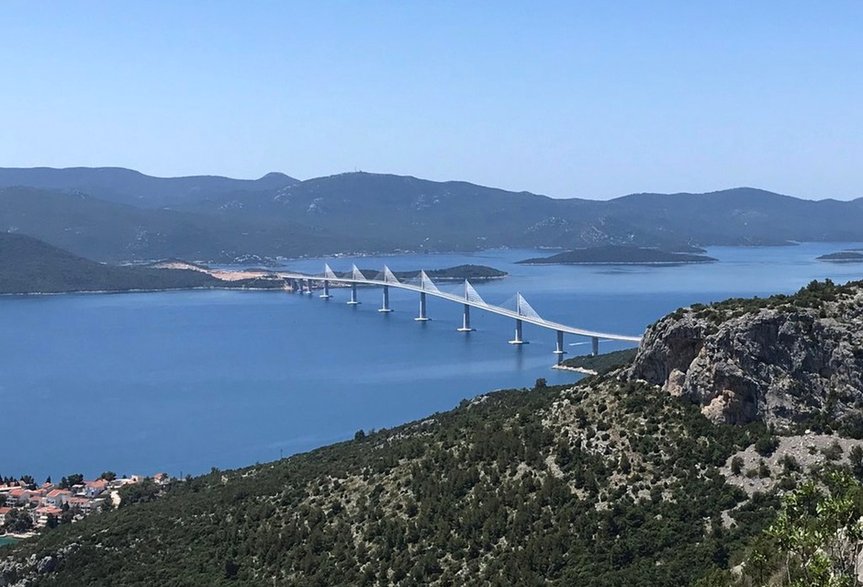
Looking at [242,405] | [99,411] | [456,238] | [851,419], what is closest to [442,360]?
[242,405]

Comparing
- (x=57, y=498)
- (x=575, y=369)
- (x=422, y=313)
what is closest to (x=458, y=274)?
(x=422, y=313)

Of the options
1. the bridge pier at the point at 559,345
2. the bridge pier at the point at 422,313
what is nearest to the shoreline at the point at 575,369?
the bridge pier at the point at 559,345

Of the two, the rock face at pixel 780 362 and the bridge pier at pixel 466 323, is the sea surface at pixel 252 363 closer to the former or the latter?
the bridge pier at pixel 466 323

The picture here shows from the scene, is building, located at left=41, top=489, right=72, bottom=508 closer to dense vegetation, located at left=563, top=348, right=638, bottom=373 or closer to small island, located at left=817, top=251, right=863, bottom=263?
dense vegetation, located at left=563, top=348, right=638, bottom=373

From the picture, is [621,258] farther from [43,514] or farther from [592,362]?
[43,514]

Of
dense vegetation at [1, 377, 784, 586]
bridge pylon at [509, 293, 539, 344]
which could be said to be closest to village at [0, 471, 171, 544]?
dense vegetation at [1, 377, 784, 586]

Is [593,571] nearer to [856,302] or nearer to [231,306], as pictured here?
[856,302]
